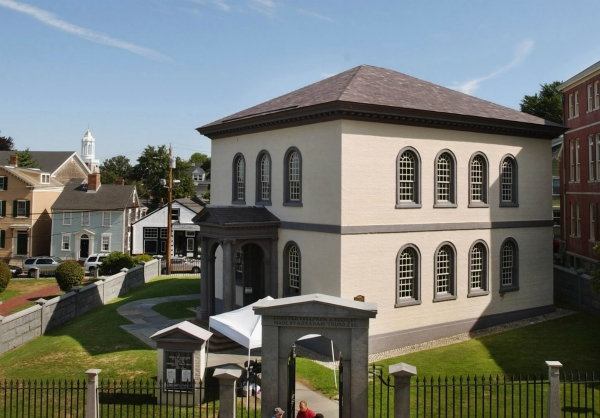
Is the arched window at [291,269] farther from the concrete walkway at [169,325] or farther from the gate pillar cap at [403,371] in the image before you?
the gate pillar cap at [403,371]

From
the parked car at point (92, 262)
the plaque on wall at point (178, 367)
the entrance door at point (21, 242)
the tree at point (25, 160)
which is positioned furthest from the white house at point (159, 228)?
the plaque on wall at point (178, 367)

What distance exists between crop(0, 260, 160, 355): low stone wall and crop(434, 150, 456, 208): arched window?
1601 centimetres

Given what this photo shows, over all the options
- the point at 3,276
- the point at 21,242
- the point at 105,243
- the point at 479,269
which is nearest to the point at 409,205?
the point at 479,269

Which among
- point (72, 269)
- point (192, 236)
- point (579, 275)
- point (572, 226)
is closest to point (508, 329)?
point (579, 275)

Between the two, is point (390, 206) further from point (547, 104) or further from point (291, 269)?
point (547, 104)

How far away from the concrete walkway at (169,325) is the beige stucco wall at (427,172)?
19.2 ft

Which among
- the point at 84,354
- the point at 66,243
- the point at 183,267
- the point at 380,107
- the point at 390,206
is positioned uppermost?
the point at 380,107

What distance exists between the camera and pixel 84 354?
60.5 ft

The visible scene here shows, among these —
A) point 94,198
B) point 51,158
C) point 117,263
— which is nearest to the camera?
point 117,263

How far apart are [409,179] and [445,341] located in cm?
623

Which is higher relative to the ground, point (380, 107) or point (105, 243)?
point (380, 107)

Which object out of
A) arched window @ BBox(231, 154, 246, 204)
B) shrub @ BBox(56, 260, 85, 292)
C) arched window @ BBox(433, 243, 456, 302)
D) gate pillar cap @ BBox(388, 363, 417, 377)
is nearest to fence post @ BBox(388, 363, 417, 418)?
gate pillar cap @ BBox(388, 363, 417, 377)

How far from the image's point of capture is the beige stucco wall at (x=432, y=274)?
62.9ft

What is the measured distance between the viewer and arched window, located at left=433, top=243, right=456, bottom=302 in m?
21.2
